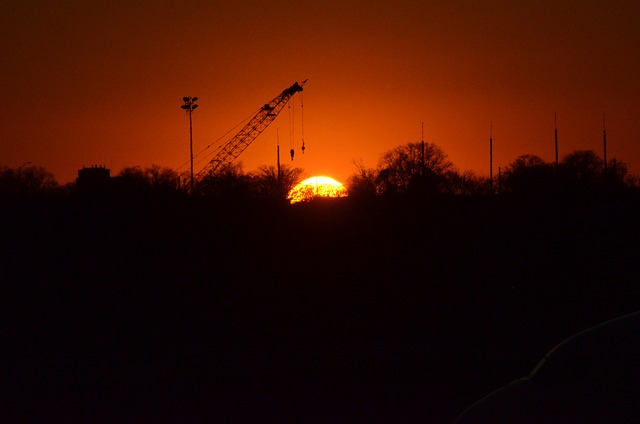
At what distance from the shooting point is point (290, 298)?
1908cm

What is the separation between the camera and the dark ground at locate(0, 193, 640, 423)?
10.8 meters

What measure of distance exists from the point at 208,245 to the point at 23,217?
5127mm

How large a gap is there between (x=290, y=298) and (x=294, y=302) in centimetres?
29

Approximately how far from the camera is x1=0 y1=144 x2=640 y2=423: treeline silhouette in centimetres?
1091

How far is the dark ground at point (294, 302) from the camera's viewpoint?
1083 centimetres

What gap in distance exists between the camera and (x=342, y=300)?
18.9m

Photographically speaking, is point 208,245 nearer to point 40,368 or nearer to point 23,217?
point 23,217

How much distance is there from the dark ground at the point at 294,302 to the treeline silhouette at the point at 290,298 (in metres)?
0.06

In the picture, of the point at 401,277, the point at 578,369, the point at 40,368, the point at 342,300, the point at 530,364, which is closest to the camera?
the point at 578,369

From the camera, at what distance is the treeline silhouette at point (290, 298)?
10906mm

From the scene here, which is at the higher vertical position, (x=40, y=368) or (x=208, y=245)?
(x=208, y=245)

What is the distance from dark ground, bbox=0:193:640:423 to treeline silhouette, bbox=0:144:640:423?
0.06m

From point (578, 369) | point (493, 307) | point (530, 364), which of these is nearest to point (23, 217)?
point (493, 307)

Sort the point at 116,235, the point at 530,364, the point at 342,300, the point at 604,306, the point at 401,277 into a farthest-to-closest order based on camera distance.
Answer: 1. the point at 116,235
2. the point at 401,277
3. the point at 342,300
4. the point at 604,306
5. the point at 530,364
